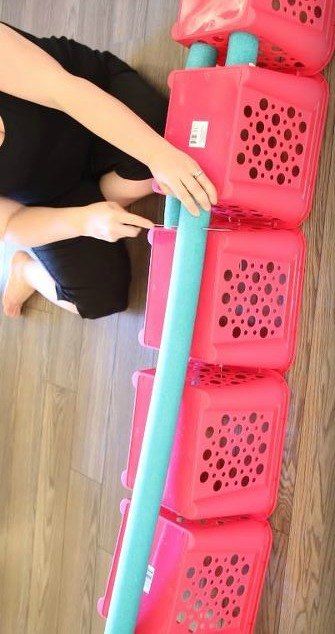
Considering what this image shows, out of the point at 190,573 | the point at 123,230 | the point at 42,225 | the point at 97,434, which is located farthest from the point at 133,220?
the point at 97,434

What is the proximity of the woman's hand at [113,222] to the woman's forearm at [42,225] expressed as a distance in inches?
2.3

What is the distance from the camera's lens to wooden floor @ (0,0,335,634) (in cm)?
114

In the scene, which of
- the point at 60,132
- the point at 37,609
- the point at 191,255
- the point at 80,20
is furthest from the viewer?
the point at 37,609

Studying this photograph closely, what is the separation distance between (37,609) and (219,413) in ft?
3.28

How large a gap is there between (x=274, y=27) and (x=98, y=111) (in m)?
0.28

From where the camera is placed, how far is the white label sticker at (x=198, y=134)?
1021mm

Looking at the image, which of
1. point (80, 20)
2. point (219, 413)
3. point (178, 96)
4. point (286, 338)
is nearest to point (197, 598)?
point (219, 413)

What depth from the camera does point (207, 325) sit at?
1.06 meters

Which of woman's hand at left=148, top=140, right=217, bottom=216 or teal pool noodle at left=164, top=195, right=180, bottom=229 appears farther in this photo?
teal pool noodle at left=164, top=195, right=180, bottom=229

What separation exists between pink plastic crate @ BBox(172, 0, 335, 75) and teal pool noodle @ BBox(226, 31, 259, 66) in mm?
12

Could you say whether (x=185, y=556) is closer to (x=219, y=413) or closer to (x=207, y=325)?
(x=219, y=413)

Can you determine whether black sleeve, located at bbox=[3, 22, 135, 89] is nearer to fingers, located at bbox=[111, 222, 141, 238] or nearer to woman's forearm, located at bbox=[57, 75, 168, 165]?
woman's forearm, located at bbox=[57, 75, 168, 165]

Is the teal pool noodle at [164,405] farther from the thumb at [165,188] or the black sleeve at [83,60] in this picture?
the black sleeve at [83,60]

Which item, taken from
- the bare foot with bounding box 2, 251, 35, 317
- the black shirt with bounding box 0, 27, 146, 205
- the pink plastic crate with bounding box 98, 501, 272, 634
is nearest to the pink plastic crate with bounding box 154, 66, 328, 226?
the black shirt with bounding box 0, 27, 146, 205
